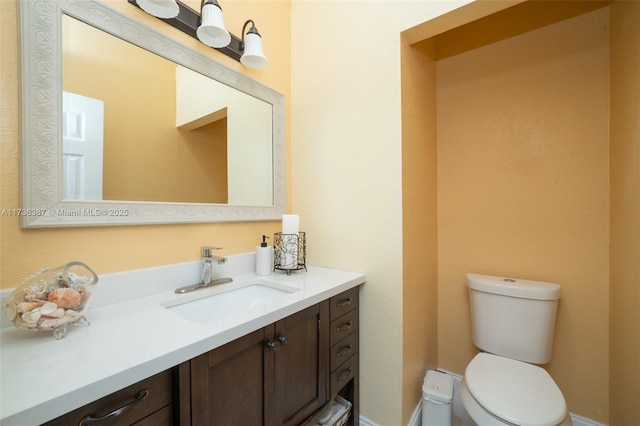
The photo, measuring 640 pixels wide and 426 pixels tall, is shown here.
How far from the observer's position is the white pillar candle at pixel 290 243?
1362 mm

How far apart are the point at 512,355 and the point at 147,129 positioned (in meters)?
2.04

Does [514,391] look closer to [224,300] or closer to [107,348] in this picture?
[224,300]

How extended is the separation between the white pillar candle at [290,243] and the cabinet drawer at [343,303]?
29 centimetres

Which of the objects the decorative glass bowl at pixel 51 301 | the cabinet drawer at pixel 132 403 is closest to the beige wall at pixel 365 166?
the cabinet drawer at pixel 132 403

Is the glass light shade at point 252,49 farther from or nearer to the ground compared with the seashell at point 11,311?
farther from the ground

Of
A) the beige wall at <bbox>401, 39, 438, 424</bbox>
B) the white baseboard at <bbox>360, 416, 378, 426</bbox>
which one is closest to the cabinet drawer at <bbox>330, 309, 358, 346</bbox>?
the beige wall at <bbox>401, 39, 438, 424</bbox>

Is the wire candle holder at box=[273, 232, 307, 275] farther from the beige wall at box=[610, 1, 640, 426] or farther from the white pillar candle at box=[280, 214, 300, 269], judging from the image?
the beige wall at box=[610, 1, 640, 426]

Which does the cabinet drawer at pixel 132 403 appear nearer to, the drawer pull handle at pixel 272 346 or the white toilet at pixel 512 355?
the drawer pull handle at pixel 272 346

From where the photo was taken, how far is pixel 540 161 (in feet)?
4.83

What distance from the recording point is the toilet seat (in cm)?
96

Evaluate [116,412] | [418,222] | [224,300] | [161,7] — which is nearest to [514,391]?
[418,222]

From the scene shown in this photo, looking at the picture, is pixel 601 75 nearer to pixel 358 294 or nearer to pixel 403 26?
pixel 403 26

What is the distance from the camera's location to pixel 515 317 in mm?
1373

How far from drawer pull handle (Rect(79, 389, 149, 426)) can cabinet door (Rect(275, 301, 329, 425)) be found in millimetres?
391
